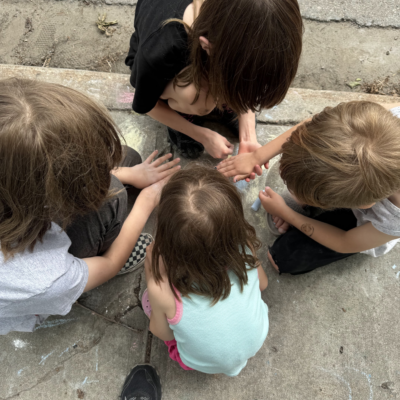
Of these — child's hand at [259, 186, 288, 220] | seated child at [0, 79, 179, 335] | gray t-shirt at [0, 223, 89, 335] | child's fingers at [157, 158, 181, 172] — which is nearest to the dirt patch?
child's hand at [259, 186, 288, 220]

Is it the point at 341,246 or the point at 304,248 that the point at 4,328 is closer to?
the point at 304,248

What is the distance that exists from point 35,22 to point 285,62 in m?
2.19

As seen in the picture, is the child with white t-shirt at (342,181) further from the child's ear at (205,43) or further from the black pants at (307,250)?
the child's ear at (205,43)

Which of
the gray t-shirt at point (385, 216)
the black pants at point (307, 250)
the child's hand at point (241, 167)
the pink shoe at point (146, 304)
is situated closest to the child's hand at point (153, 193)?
the child's hand at point (241, 167)

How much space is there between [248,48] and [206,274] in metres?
0.74

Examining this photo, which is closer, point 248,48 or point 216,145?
point 248,48

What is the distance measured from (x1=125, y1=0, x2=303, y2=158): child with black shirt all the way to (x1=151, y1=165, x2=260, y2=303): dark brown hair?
35cm

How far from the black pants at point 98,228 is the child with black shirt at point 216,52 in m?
0.51

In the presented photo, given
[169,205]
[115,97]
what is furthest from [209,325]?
[115,97]

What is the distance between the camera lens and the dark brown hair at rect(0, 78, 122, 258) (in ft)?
2.53

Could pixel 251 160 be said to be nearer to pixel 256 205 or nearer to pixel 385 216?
pixel 256 205

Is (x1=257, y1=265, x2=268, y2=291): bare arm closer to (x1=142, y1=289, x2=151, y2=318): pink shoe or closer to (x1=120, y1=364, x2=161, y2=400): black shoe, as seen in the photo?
(x1=142, y1=289, x2=151, y2=318): pink shoe

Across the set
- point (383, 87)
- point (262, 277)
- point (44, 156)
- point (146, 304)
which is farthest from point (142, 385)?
point (383, 87)

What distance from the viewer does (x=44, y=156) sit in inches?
31.3
